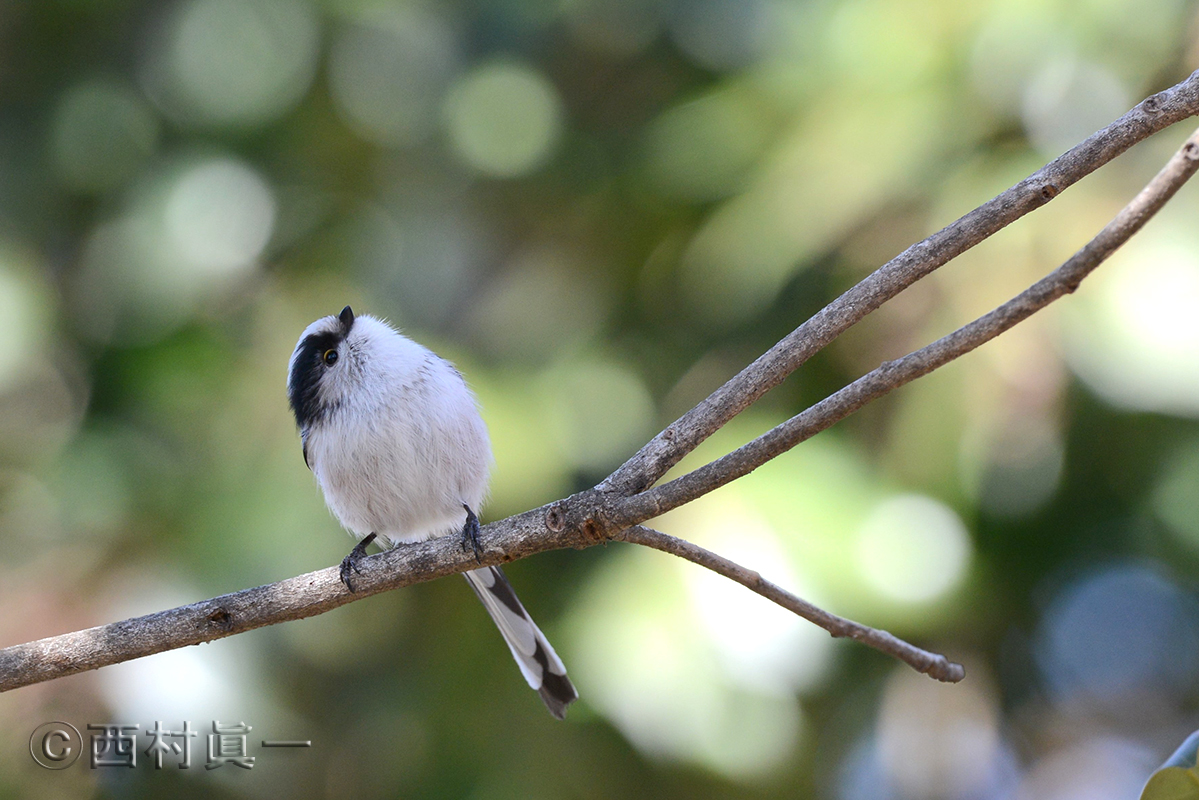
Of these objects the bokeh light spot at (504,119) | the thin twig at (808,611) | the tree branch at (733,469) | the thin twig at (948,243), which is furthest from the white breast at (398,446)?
the bokeh light spot at (504,119)

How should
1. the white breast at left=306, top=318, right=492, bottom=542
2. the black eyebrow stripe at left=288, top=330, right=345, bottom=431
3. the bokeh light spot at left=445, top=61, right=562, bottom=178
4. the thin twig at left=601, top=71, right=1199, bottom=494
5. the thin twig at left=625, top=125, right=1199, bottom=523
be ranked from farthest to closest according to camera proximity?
the bokeh light spot at left=445, top=61, right=562, bottom=178, the black eyebrow stripe at left=288, top=330, right=345, bottom=431, the white breast at left=306, top=318, right=492, bottom=542, the thin twig at left=601, top=71, right=1199, bottom=494, the thin twig at left=625, top=125, right=1199, bottom=523

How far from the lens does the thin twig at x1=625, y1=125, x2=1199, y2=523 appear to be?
2.79 ft

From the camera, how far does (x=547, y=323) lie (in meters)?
3.64

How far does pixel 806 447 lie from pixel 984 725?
113cm

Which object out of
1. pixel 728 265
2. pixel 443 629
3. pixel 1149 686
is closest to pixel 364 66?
pixel 728 265

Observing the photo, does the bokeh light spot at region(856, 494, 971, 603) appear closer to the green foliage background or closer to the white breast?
the green foliage background

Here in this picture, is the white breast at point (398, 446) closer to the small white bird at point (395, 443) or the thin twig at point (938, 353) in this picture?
the small white bird at point (395, 443)

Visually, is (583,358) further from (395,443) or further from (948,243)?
(948,243)

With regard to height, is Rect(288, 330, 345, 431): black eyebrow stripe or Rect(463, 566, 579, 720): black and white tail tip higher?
Rect(288, 330, 345, 431): black eyebrow stripe

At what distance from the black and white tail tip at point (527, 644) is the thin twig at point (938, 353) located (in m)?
1.11

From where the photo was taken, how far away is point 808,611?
1.13m

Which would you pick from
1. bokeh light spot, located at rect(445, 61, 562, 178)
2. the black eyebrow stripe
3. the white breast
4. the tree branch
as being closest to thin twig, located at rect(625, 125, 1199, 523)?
the tree branch

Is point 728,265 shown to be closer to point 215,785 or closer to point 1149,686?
point 1149,686

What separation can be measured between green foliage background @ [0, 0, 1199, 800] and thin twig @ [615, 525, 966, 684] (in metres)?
1.61
